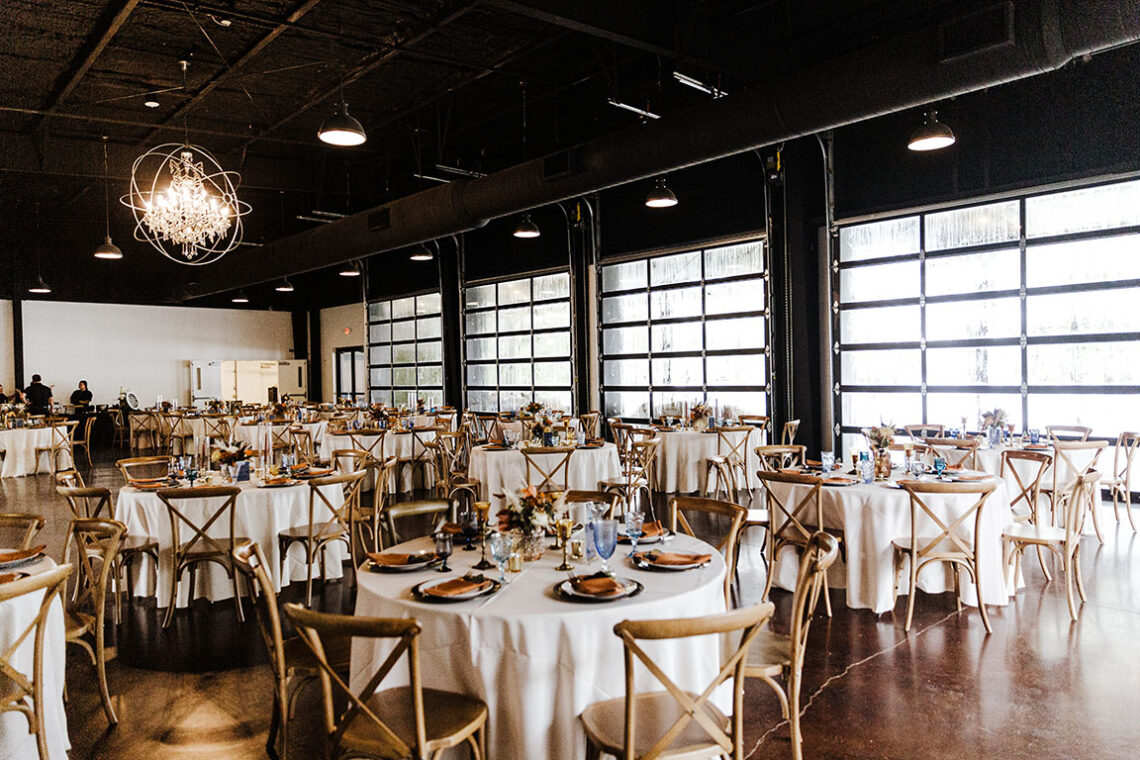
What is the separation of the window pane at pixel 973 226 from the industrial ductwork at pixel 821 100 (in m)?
2.53

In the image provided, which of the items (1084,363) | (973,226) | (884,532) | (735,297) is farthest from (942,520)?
(735,297)

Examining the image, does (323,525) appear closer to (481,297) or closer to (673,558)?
(673,558)

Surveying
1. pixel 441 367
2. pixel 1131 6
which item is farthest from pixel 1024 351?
pixel 441 367

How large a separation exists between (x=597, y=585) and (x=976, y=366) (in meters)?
7.66

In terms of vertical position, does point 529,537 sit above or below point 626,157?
below

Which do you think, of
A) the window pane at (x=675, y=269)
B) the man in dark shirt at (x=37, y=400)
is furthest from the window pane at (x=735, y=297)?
the man in dark shirt at (x=37, y=400)

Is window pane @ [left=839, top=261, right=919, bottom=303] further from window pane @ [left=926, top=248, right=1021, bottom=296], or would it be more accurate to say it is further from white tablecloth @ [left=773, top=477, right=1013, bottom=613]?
white tablecloth @ [left=773, top=477, right=1013, bottom=613]

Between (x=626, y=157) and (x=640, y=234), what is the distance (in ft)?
13.5

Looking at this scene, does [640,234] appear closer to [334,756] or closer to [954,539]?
Answer: [954,539]

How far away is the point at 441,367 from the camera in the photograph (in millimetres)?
16422

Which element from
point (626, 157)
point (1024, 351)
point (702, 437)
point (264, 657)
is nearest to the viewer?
point (264, 657)

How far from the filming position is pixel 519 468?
754 centimetres

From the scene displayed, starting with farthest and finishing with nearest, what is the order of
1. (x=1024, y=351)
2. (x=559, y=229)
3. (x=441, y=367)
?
1. (x=441, y=367)
2. (x=559, y=229)
3. (x=1024, y=351)

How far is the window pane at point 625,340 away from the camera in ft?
40.0
